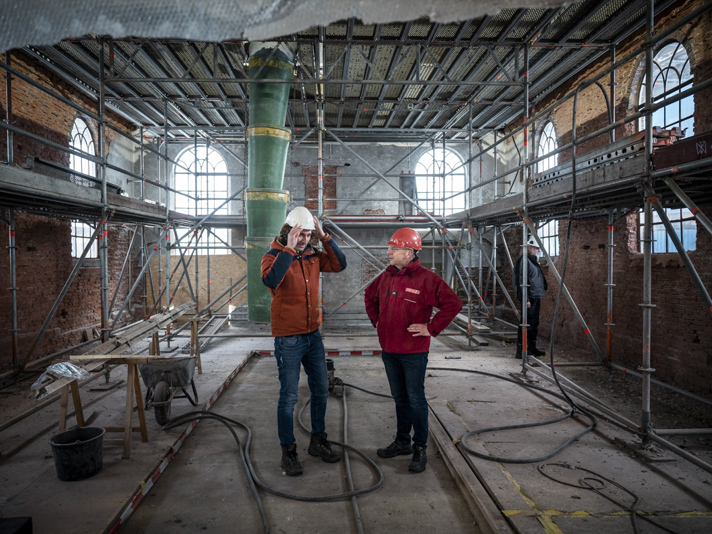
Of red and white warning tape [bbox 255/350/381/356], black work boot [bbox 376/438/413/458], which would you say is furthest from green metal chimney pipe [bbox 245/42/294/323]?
black work boot [bbox 376/438/413/458]

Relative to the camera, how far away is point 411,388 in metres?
3.60

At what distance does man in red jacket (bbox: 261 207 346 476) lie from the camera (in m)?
3.53

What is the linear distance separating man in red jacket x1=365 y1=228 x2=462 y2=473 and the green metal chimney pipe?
13.9 feet

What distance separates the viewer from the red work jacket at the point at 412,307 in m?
3.55

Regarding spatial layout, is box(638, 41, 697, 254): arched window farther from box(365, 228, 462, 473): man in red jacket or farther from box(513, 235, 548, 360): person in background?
box(365, 228, 462, 473): man in red jacket

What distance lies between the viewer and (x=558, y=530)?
9.10ft

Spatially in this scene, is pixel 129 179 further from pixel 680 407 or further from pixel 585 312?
pixel 680 407

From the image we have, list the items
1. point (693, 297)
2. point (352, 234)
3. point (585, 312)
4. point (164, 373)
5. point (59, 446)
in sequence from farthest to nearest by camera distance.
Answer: point (352, 234)
point (585, 312)
point (693, 297)
point (164, 373)
point (59, 446)

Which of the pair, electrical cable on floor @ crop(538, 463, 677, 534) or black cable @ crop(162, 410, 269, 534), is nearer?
electrical cable on floor @ crop(538, 463, 677, 534)

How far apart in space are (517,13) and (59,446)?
824 centimetres

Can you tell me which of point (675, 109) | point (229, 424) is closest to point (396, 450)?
point (229, 424)

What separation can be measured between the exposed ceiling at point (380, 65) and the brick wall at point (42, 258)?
83cm

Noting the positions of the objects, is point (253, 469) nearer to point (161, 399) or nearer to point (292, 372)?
point (292, 372)

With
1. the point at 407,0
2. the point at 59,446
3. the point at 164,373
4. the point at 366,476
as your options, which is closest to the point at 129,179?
the point at 164,373
